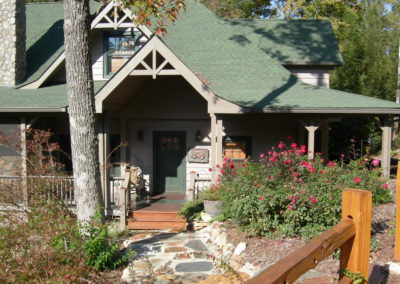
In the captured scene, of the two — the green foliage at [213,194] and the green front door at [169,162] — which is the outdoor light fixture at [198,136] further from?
the green foliage at [213,194]

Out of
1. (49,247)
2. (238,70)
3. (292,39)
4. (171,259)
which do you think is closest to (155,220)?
(171,259)

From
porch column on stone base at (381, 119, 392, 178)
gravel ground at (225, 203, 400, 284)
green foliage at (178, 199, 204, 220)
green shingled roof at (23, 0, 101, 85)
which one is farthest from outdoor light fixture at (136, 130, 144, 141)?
porch column on stone base at (381, 119, 392, 178)

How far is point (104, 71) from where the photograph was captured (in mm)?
12633

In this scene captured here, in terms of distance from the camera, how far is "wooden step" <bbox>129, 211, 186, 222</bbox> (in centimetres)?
1041

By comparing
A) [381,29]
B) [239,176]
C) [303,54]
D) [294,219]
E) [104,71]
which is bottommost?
[294,219]

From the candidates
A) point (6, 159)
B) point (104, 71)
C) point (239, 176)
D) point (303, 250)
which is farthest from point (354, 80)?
point (303, 250)

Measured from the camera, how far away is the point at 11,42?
12.4 metres

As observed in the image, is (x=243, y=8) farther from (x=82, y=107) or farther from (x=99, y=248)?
(x=99, y=248)

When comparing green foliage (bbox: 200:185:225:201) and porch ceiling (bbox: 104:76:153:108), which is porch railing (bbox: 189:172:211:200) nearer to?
green foliage (bbox: 200:185:225:201)

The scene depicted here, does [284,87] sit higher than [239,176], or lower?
higher

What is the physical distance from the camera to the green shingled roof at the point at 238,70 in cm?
1048

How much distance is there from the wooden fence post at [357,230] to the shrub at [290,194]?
3.95 m

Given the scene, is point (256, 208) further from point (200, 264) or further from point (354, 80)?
point (354, 80)

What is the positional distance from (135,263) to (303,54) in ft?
31.7
